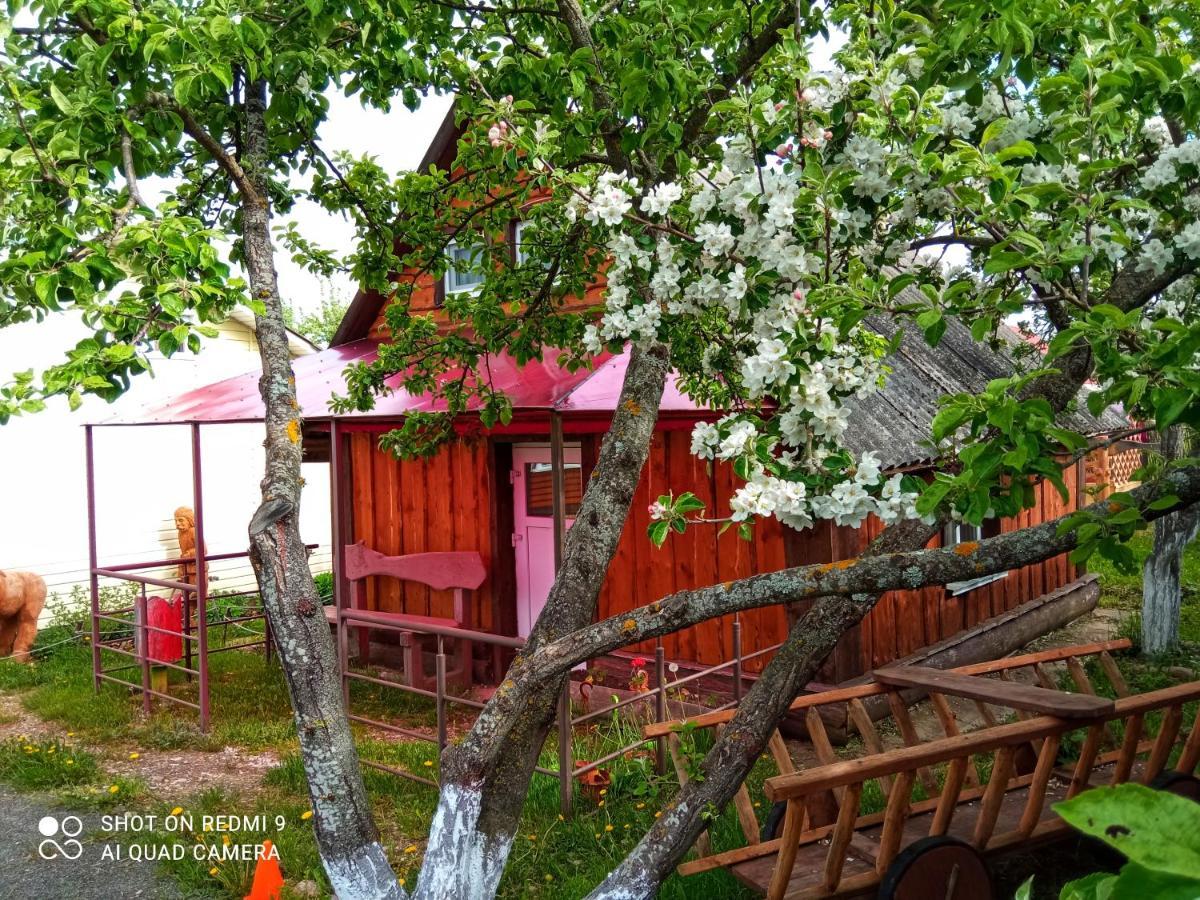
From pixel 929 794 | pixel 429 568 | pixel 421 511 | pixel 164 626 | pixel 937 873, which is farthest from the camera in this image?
pixel 421 511

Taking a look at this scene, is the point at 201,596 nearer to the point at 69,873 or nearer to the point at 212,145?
the point at 69,873

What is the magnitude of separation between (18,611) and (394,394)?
6.27 meters

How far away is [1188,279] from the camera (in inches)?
161

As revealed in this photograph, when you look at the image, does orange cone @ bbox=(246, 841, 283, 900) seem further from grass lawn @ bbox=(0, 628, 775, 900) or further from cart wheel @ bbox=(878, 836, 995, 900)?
cart wheel @ bbox=(878, 836, 995, 900)

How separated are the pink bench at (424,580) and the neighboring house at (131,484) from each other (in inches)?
136

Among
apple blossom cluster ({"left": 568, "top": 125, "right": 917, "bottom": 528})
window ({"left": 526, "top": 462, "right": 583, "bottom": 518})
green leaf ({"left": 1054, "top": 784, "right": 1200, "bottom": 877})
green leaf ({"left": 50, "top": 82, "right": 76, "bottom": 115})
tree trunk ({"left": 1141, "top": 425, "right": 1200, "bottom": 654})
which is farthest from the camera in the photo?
window ({"left": 526, "top": 462, "right": 583, "bottom": 518})

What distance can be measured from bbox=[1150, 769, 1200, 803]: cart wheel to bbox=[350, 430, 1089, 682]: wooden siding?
260cm

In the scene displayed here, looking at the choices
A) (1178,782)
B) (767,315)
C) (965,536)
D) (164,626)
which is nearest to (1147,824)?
(767,315)

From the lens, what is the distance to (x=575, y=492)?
920 cm

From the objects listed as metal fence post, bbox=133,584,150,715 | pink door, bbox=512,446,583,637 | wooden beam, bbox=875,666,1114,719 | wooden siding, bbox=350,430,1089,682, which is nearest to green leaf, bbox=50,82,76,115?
wooden siding, bbox=350,430,1089,682

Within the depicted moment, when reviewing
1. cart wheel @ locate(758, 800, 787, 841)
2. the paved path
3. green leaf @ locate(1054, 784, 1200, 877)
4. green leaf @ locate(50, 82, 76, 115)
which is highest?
green leaf @ locate(50, 82, 76, 115)

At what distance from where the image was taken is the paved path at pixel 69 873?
5.33 metres

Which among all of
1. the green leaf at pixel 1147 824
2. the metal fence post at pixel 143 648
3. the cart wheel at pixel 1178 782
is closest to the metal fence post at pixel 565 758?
the cart wheel at pixel 1178 782

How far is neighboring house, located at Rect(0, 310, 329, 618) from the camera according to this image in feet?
42.4
